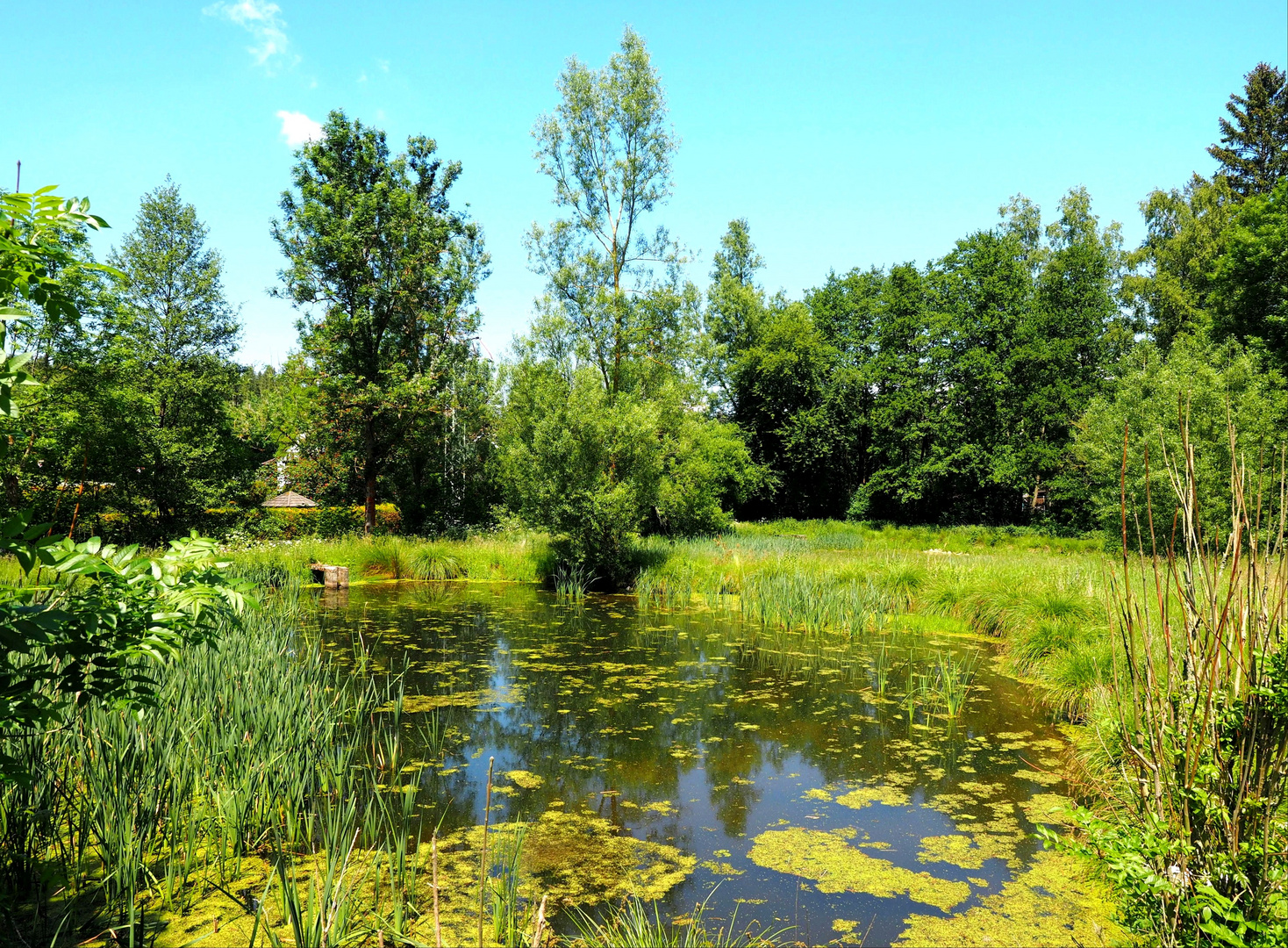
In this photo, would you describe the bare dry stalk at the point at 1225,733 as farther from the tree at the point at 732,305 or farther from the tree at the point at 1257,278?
the tree at the point at 732,305

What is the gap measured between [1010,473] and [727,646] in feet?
65.1

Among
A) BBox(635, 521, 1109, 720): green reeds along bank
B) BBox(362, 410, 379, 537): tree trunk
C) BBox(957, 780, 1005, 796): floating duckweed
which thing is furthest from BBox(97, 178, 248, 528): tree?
BBox(957, 780, 1005, 796): floating duckweed

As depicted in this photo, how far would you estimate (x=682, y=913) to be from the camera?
342cm

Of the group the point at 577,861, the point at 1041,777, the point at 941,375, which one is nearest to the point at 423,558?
the point at 577,861

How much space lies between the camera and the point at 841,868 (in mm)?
3980

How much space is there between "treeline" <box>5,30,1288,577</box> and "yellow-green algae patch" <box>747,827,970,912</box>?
7.96 m

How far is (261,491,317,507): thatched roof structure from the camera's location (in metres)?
24.8

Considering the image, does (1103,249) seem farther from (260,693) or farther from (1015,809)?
(260,693)

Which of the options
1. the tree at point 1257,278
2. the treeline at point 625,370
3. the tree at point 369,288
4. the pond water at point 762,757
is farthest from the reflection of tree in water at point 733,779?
the tree at point 1257,278

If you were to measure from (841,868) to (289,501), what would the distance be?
979 inches

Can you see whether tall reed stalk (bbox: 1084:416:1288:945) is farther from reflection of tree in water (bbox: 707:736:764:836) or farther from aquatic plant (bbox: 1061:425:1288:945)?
reflection of tree in water (bbox: 707:736:764:836)

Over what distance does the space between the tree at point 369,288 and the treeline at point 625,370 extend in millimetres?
69

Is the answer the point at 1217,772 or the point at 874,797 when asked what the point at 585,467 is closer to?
the point at 874,797

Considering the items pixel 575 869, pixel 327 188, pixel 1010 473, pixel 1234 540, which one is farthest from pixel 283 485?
pixel 1234 540
